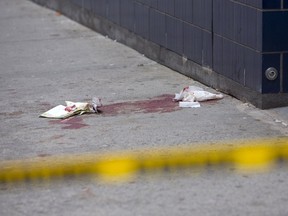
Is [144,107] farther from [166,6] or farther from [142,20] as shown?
[142,20]

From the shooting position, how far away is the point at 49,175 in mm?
7164

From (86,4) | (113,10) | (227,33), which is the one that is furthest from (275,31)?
(86,4)

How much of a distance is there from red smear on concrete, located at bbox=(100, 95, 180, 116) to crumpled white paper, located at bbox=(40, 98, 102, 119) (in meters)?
0.12

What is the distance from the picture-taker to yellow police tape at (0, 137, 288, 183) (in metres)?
7.14

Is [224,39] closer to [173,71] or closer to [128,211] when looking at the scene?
[173,71]

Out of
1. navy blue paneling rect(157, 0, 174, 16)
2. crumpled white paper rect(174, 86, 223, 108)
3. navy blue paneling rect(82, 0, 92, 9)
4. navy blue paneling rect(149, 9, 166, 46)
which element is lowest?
navy blue paneling rect(82, 0, 92, 9)

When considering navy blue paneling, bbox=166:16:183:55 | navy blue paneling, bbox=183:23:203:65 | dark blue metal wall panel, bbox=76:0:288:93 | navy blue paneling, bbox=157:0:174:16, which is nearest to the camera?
dark blue metal wall panel, bbox=76:0:288:93

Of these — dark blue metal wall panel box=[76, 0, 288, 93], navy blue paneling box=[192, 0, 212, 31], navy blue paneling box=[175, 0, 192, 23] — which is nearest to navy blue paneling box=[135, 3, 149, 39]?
dark blue metal wall panel box=[76, 0, 288, 93]

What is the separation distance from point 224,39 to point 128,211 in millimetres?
3551

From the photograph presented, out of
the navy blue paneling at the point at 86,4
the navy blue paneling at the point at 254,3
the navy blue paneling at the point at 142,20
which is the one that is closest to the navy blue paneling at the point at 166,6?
the navy blue paneling at the point at 142,20

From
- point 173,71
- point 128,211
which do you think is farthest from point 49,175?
point 173,71

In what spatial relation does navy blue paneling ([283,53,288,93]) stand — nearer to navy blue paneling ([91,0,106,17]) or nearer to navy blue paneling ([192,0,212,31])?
navy blue paneling ([192,0,212,31])

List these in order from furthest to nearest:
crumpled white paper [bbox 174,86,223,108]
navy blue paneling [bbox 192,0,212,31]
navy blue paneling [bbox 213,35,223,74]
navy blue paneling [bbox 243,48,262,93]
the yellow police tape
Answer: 1. navy blue paneling [bbox 192,0,212,31]
2. navy blue paneling [bbox 213,35,223,74]
3. crumpled white paper [bbox 174,86,223,108]
4. navy blue paneling [bbox 243,48,262,93]
5. the yellow police tape

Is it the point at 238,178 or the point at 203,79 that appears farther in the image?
the point at 203,79
